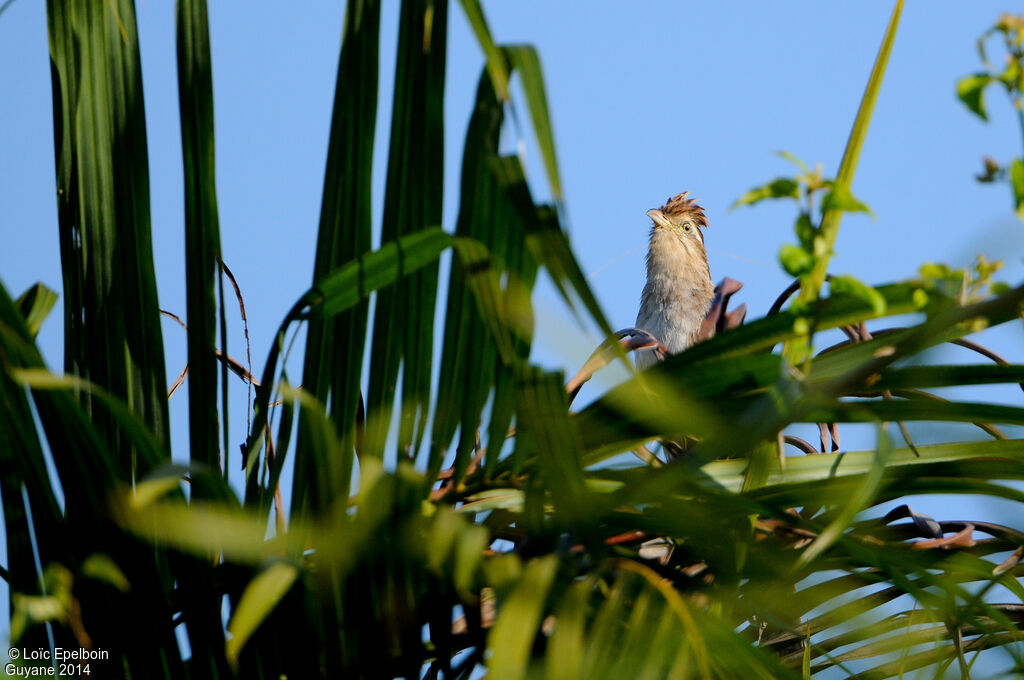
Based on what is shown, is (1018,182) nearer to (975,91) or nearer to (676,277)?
(975,91)

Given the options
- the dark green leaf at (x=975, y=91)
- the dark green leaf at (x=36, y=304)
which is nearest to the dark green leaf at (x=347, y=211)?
the dark green leaf at (x=36, y=304)

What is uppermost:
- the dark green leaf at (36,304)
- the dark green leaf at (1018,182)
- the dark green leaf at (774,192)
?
the dark green leaf at (36,304)

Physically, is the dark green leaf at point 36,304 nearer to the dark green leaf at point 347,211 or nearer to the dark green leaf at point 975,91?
the dark green leaf at point 347,211

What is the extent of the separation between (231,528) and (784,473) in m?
0.61

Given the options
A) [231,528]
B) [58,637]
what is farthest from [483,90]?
[58,637]

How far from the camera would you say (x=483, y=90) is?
999 mm

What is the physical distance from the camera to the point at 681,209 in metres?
6.28

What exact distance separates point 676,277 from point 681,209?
670 mm

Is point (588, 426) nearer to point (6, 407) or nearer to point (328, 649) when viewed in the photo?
point (328, 649)

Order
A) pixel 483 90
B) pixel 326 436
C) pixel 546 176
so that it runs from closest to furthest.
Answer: pixel 546 176 → pixel 326 436 → pixel 483 90

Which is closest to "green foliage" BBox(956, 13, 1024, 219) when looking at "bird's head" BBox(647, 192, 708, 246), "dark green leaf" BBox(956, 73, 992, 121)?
"dark green leaf" BBox(956, 73, 992, 121)

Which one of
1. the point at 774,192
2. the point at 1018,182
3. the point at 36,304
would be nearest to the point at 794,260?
the point at 774,192

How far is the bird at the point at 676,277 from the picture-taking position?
5531mm

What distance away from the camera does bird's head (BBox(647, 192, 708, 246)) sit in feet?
20.2
